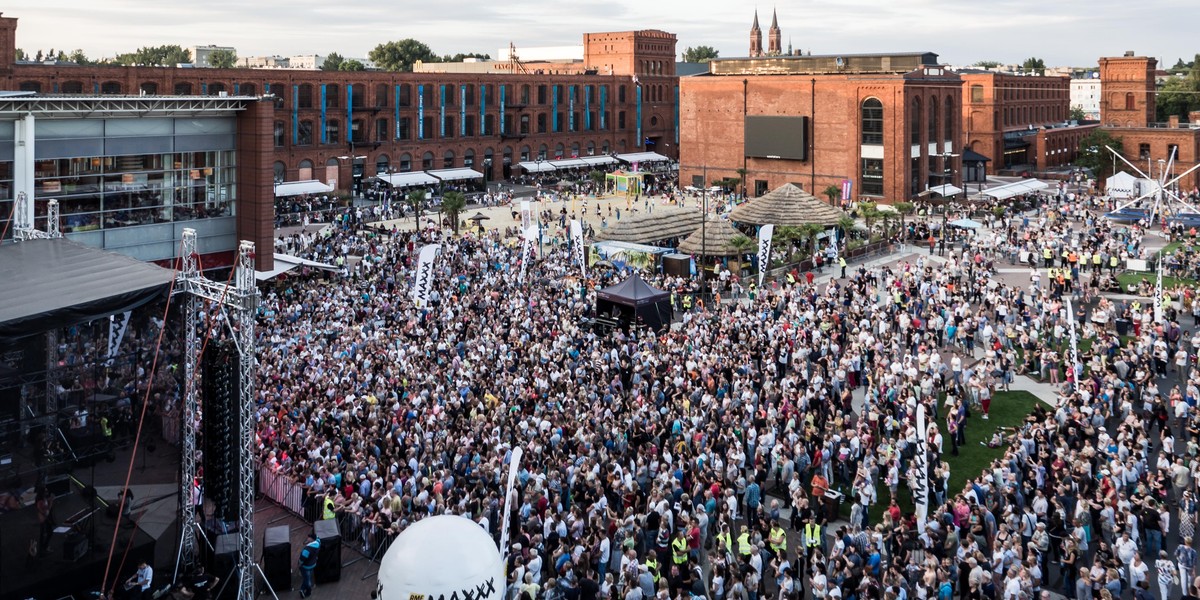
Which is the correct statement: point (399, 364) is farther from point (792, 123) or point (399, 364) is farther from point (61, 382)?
point (792, 123)

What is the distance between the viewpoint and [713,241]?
4094cm

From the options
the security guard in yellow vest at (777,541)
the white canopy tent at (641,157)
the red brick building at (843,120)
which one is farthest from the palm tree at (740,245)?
the white canopy tent at (641,157)

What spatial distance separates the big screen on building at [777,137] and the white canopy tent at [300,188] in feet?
95.5

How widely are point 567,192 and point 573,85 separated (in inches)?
790

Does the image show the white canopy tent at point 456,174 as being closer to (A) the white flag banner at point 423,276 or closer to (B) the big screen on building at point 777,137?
(B) the big screen on building at point 777,137

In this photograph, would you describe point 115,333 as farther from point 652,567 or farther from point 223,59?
point 223,59

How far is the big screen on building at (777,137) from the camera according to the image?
2776 inches

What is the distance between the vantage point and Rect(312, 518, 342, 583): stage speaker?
16.5m

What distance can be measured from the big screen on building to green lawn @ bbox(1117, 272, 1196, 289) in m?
30.8

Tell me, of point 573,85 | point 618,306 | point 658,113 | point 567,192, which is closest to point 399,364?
point 618,306

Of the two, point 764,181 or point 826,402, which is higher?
point 764,181

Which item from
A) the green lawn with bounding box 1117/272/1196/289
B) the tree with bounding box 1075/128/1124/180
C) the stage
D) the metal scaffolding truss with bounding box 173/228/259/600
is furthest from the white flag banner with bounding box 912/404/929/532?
the tree with bounding box 1075/128/1124/180

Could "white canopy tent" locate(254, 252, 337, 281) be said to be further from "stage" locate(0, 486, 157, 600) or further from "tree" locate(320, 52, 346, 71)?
"tree" locate(320, 52, 346, 71)

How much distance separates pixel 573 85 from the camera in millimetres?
88500
